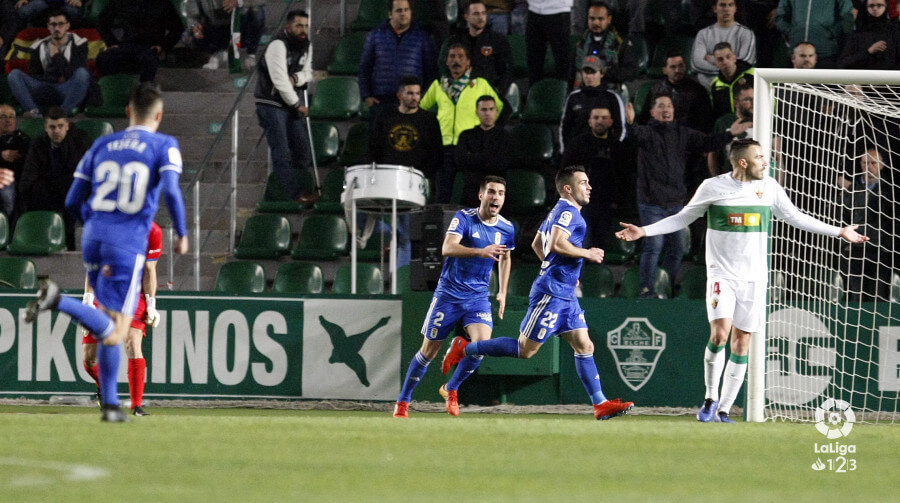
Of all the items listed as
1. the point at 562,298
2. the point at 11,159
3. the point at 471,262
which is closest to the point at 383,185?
the point at 471,262

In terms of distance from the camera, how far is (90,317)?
6809mm

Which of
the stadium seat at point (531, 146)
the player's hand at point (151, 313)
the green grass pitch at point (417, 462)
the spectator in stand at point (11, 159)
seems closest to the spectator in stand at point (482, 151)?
the stadium seat at point (531, 146)

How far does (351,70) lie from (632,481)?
12.3 m

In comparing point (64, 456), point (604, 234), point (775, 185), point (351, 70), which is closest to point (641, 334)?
point (604, 234)

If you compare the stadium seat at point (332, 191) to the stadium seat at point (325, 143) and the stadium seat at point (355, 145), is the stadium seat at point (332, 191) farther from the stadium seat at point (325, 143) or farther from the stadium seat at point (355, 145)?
the stadium seat at point (325, 143)

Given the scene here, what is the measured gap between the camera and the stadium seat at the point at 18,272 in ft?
44.9

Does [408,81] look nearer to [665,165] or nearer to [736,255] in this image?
[665,165]

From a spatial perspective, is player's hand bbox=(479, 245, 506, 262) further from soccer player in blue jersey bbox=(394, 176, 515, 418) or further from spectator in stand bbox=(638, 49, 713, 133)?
spectator in stand bbox=(638, 49, 713, 133)

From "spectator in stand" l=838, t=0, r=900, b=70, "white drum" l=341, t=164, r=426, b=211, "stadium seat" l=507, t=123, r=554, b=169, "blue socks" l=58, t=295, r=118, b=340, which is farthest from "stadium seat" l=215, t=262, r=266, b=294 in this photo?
"spectator in stand" l=838, t=0, r=900, b=70

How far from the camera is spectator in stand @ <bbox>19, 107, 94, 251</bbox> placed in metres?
14.4

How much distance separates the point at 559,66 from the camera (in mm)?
15516

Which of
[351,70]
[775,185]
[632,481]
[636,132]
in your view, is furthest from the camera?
[351,70]

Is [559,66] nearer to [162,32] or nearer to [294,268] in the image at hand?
[294,268]

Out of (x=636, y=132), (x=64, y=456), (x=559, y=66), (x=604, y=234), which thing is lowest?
(x=64, y=456)
